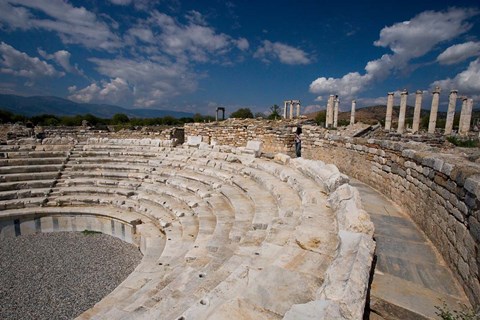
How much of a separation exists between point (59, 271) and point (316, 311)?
20.6ft

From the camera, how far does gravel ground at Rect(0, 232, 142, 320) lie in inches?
185

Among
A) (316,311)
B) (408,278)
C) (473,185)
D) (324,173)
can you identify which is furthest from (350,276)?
(324,173)

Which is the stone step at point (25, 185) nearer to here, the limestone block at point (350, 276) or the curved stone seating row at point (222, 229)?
the curved stone seating row at point (222, 229)

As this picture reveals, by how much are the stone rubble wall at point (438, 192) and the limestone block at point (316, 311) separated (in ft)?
5.67

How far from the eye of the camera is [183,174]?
9.16 metres

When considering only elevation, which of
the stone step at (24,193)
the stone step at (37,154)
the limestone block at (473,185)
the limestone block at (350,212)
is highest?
the limestone block at (473,185)

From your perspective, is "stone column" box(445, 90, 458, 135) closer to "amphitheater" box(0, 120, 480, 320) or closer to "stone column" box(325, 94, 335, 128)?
"stone column" box(325, 94, 335, 128)

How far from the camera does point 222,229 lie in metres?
5.36

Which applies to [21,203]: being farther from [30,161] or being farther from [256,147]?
[256,147]

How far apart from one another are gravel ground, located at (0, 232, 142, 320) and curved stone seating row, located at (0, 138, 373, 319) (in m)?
0.86

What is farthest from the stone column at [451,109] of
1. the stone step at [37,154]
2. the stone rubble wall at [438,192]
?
the stone step at [37,154]

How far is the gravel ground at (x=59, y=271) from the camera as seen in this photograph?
4.69 m

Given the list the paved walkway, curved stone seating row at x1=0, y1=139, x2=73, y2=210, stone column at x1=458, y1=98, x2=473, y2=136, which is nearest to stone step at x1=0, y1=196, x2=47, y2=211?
curved stone seating row at x1=0, y1=139, x2=73, y2=210

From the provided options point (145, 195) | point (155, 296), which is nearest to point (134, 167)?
point (145, 195)
